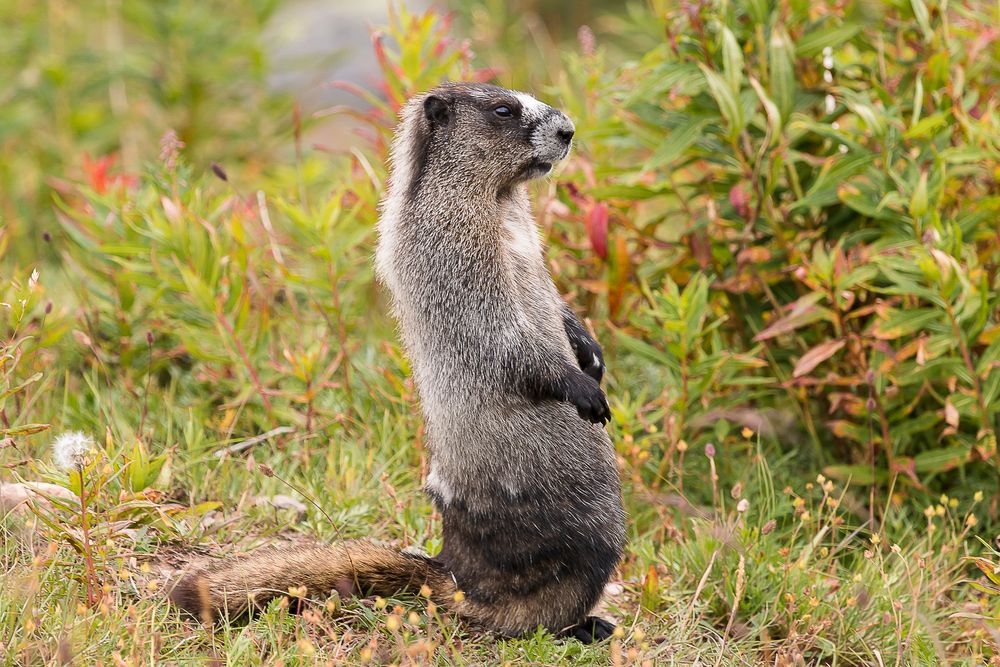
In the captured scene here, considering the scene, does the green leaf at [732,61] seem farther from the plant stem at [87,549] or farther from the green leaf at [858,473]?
the plant stem at [87,549]

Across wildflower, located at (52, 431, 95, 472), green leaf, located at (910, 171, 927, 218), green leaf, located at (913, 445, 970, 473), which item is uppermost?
green leaf, located at (910, 171, 927, 218)

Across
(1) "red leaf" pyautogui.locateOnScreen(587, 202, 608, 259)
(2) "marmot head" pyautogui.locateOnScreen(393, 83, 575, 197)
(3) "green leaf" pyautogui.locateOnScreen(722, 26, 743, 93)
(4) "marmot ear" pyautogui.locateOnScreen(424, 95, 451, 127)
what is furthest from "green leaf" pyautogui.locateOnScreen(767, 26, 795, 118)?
(4) "marmot ear" pyautogui.locateOnScreen(424, 95, 451, 127)

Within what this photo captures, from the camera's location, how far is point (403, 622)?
3.56m

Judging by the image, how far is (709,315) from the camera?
16.1ft

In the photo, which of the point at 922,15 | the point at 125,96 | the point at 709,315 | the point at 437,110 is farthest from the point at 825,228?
the point at 125,96

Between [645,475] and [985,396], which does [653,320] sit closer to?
[645,475]

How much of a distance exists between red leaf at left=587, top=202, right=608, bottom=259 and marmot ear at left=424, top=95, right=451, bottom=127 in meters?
A: 1.18

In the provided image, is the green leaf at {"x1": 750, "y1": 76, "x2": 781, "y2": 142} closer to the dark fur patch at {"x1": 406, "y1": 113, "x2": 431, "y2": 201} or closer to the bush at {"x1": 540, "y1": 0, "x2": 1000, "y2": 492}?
the bush at {"x1": 540, "y1": 0, "x2": 1000, "y2": 492}

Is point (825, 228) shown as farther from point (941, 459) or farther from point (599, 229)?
point (941, 459)

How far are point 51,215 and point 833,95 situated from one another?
547 cm

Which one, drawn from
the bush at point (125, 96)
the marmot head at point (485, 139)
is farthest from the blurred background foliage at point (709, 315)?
the bush at point (125, 96)

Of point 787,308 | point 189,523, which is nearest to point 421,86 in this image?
point 787,308

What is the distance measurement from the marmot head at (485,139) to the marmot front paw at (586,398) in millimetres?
778

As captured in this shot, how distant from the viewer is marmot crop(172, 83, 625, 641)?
11.6ft
